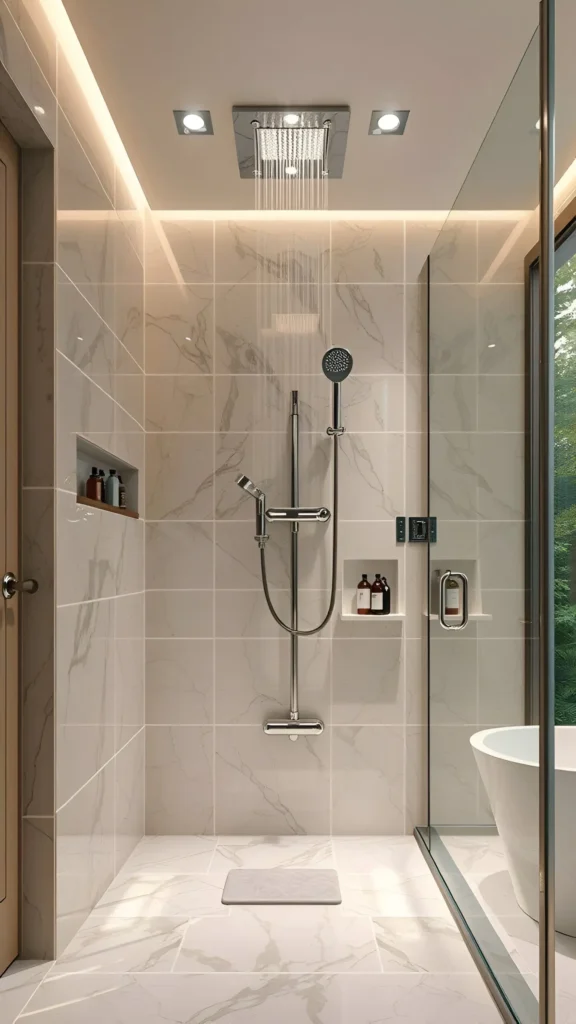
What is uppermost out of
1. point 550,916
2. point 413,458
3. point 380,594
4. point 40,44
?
point 40,44

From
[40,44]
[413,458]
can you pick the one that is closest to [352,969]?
[413,458]

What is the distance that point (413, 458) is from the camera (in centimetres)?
312

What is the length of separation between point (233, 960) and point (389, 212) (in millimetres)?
2626

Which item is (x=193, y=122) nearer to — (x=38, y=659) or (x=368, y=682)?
(x=38, y=659)

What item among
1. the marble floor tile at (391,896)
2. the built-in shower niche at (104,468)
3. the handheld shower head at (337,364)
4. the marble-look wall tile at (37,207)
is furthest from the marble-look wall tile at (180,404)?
the marble floor tile at (391,896)

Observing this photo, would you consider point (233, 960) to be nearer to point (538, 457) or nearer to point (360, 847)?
point (360, 847)

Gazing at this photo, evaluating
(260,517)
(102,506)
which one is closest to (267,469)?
(260,517)

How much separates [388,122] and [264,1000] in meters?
2.46

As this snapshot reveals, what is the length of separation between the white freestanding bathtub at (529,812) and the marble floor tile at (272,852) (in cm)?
115

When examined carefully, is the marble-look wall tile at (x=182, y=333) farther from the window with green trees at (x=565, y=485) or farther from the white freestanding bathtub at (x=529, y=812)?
the white freestanding bathtub at (x=529, y=812)

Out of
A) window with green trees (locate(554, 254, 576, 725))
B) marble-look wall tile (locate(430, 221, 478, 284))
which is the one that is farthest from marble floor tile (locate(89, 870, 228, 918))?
marble-look wall tile (locate(430, 221, 478, 284))

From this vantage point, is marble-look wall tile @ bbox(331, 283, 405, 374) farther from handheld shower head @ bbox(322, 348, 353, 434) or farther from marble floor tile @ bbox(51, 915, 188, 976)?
marble floor tile @ bbox(51, 915, 188, 976)

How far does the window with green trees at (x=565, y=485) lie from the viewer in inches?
60.1

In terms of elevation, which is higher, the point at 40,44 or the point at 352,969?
the point at 40,44
